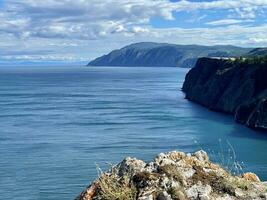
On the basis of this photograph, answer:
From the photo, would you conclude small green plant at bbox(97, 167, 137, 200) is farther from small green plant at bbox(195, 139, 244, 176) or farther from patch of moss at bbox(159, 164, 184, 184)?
small green plant at bbox(195, 139, 244, 176)

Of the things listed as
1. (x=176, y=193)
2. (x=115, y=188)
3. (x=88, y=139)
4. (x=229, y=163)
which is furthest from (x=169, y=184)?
(x=88, y=139)

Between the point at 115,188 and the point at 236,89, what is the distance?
146m

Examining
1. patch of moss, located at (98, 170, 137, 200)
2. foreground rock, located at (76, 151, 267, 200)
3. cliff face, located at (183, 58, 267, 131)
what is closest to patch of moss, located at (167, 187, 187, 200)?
foreground rock, located at (76, 151, 267, 200)

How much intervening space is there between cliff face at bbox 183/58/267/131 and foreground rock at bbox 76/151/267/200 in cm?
9872

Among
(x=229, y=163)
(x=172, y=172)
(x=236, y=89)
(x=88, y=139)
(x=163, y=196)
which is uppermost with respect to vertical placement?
(x=172, y=172)

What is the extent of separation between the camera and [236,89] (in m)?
154

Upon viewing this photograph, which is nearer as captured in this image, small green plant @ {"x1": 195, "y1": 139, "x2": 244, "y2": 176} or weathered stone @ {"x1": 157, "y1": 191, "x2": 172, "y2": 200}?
weathered stone @ {"x1": 157, "y1": 191, "x2": 172, "y2": 200}

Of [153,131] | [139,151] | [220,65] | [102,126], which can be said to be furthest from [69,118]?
[220,65]

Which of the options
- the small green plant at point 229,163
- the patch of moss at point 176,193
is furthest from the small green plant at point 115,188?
the small green plant at point 229,163

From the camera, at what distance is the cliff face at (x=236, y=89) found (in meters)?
119

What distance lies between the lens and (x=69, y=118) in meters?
122

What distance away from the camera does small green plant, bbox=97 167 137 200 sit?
10867 mm

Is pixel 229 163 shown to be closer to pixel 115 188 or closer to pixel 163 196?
pixel 163 196

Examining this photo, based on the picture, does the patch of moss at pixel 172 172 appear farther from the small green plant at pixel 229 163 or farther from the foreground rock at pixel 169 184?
the small green plant at pixel 229 163
